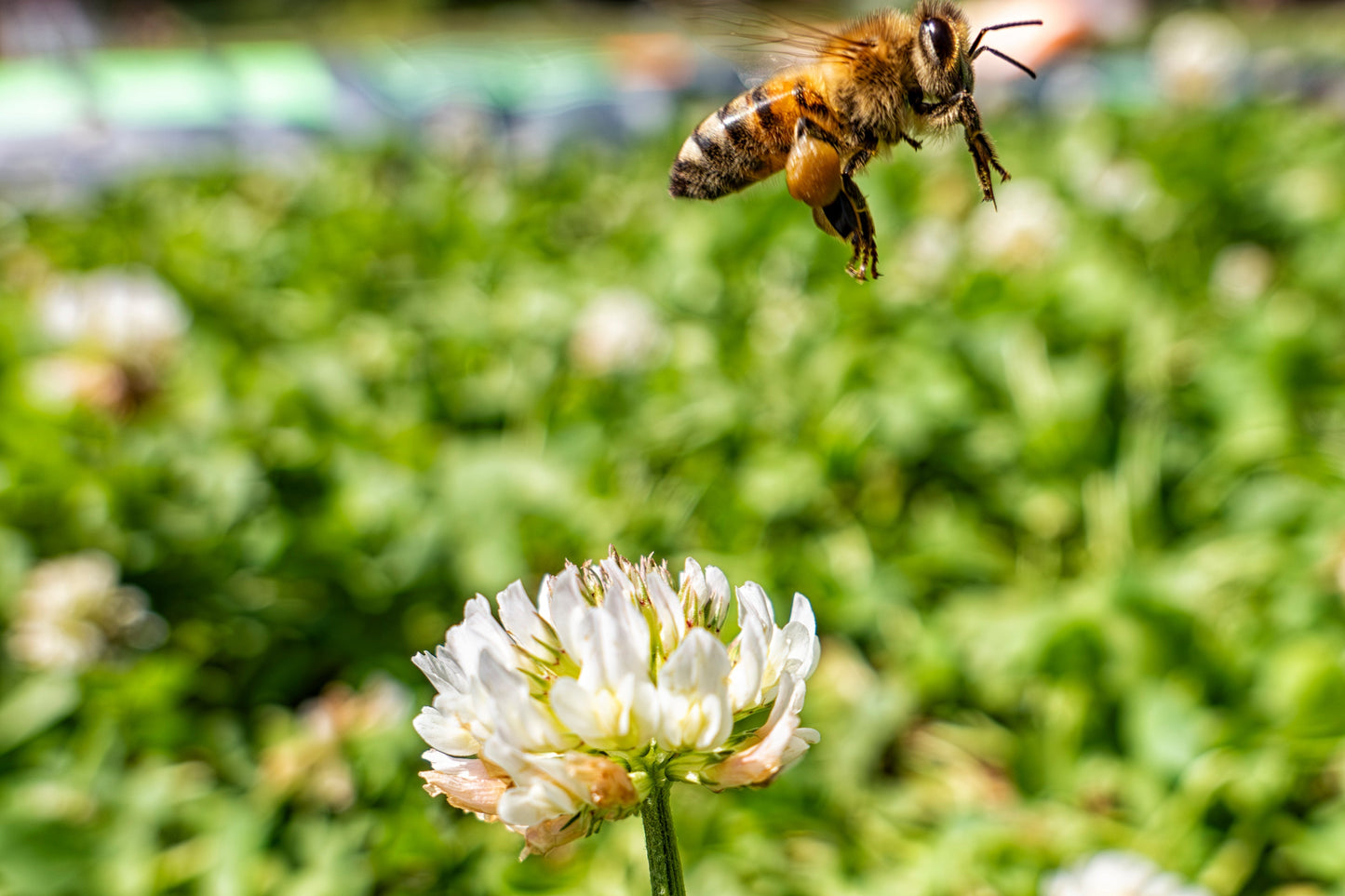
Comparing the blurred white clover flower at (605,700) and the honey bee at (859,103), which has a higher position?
the honey bee at (859,103)

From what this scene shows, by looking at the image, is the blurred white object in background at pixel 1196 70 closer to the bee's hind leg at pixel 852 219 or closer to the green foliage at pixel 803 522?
the green foliage at pixel 803 522

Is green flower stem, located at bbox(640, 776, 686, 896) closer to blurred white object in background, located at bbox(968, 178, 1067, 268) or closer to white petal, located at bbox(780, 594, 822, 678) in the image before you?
white petal, located at bbox(780, 594, 822, 678)

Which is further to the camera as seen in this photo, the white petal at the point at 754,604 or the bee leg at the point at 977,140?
the bee leg at the point at 977,140

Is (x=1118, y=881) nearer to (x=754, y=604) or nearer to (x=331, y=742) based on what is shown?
(x=754, y=604)

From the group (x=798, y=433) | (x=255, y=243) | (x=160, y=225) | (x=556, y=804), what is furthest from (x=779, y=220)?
(x=556, y=804)

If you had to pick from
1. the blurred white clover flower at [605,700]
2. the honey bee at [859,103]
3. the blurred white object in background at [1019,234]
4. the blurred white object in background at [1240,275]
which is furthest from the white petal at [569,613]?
the blurred white object in background at [1240,275]

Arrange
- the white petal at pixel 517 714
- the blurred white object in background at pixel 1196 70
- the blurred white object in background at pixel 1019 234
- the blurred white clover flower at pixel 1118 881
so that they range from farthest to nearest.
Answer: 1. the blurred white object in background at pixel 1196 70
2. the blurred white object in background at pixel 1019 234
3. the blurred white clover flower at pixel 1118 881
4. the white petal at pixel 517 714

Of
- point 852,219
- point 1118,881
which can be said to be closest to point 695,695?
point 852,219

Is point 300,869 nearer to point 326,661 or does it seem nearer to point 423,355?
point 326,661
